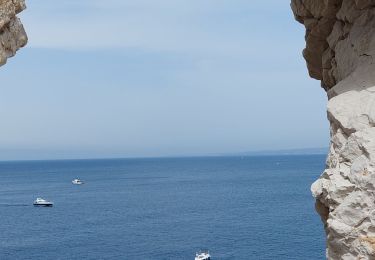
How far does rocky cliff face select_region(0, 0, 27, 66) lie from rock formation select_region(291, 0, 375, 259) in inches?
282

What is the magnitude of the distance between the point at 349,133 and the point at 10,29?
7638mm

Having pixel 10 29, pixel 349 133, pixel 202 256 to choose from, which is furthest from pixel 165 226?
pixel 10 29

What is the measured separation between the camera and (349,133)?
12.5 m

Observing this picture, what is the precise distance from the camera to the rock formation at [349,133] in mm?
11477

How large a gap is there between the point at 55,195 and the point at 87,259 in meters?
80.1

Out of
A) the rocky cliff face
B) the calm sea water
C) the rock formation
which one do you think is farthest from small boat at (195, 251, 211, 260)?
the rocky cliff face

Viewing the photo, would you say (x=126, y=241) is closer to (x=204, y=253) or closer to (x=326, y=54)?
Answer: (x=204, y=253)

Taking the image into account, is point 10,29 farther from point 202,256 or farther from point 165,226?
point 165,226

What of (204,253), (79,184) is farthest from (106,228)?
(79,184)

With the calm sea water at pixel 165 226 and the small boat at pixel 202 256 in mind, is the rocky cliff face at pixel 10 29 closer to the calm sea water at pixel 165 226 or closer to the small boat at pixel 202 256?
the small boat at pixel 202 256

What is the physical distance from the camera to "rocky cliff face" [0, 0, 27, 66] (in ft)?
38.8

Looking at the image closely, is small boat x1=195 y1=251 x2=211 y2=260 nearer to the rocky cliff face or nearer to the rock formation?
the rock formation

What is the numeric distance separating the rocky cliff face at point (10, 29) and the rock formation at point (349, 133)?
7.17m

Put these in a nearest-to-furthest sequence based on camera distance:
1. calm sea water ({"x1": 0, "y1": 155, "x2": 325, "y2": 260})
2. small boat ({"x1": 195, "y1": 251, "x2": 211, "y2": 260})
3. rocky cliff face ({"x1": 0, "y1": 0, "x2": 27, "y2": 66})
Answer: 1. rocky cliff face ({"x1": 0, "y1": 0, "x2": 27, "y2": 66})
2. small boat ({"x1": 195, "y1": 251, "x2": 211, "y2": 260})
3. calm sea water ({"x1": 0, "y1": 155, "x2": 325, "y2": 260})
